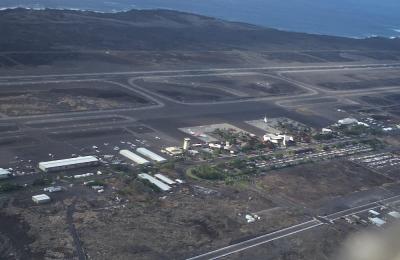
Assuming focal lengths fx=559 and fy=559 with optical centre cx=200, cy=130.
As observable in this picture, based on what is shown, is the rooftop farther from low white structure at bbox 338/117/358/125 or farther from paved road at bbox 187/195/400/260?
low white structure at bbox 338/117/358/125

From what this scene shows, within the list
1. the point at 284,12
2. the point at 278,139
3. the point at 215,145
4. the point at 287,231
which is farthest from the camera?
the point at 284,12

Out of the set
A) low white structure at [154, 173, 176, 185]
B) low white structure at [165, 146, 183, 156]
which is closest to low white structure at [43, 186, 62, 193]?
low white structure at [154, 173, 176, 185]

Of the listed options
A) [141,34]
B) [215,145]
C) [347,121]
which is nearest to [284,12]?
[141,34]

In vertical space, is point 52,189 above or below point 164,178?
above

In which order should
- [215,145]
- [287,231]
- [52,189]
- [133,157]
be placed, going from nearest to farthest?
1. [287,231]
2. [52,189]
3. [133,157]
4. [215,145]

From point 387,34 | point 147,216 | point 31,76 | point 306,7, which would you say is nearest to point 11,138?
point 147,216

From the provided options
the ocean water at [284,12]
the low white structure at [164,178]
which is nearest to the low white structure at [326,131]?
the low white structure at [164,178]

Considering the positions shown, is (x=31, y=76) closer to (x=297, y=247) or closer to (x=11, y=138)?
(x=11, y=138)

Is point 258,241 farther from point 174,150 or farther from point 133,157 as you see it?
point 174,150
